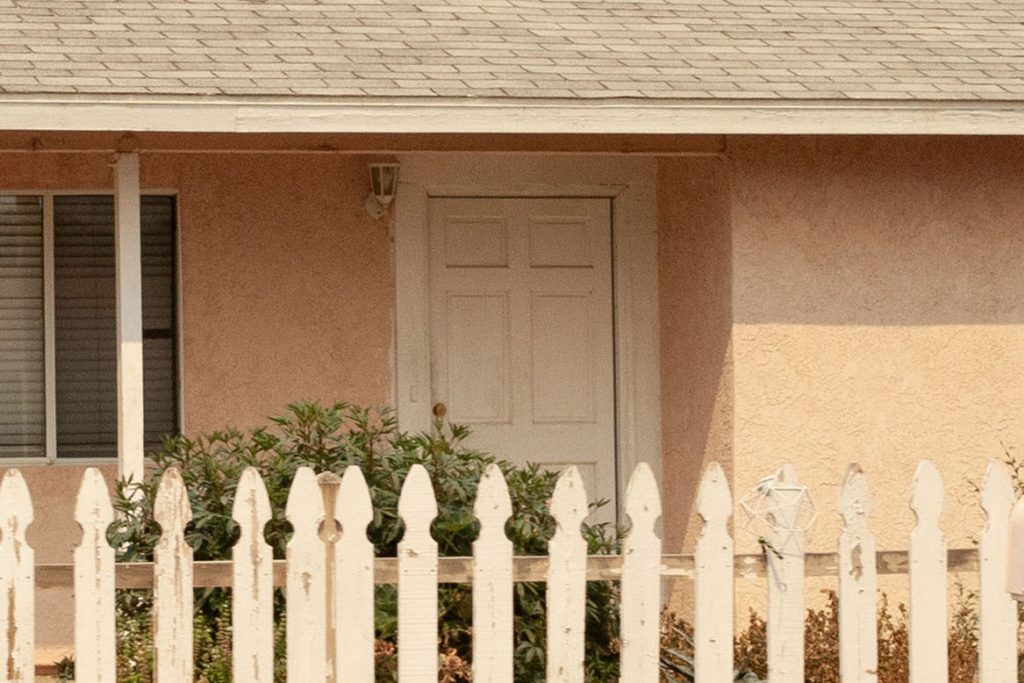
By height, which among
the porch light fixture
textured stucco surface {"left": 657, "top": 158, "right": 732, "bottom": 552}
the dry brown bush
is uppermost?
the porch light fixture

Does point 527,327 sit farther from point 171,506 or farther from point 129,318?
point 171,506

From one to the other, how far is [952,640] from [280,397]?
11.5 ft

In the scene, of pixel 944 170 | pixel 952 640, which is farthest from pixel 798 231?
pixel 952 640

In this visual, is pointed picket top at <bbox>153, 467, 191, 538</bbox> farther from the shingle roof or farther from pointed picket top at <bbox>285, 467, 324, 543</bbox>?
the shingle roof

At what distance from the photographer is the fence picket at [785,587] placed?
6020 millimetres

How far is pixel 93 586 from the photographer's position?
19.2ft

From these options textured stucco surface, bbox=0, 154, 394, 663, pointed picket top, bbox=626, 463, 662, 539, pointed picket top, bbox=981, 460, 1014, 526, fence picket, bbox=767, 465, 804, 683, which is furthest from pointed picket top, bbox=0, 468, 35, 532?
textured stucco surface, bbox=0, 154, 394, 663

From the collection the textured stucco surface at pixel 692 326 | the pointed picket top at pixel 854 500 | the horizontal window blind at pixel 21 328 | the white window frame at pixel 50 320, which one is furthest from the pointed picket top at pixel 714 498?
the horizontal window blind at pixel 21 328

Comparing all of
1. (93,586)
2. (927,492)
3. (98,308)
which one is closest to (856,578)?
(927,492)

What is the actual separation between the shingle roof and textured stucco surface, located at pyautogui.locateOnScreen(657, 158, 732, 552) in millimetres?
622

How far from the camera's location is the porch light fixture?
9.16 metres

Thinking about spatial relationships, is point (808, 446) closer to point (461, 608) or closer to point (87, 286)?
point (461, 608)

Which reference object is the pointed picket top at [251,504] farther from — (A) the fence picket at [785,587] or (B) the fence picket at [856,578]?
(B) the fence picket at [856,578]

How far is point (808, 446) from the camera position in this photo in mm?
8523
